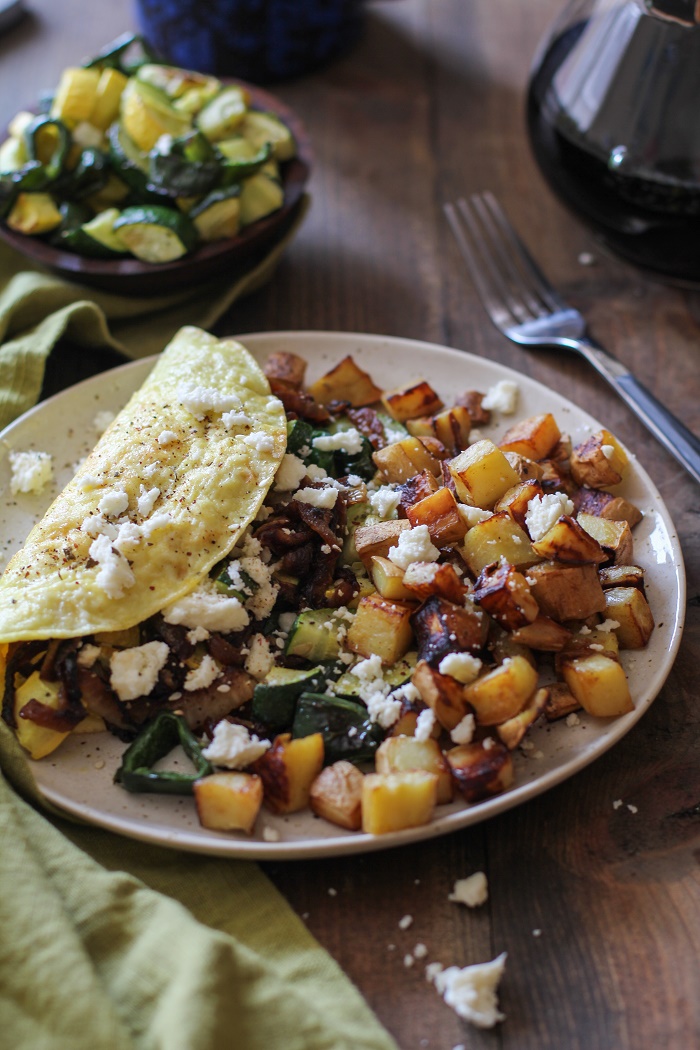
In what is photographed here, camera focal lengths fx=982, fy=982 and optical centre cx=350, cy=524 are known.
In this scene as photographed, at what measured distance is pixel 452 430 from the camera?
2.88m

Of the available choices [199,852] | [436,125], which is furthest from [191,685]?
[436,125]

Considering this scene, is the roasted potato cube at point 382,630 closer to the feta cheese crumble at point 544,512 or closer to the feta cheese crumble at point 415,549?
the feta cheese crumble at point 415,549

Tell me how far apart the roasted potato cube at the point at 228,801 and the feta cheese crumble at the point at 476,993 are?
0.51 m

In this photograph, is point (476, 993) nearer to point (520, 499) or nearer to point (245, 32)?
point (520, 499)

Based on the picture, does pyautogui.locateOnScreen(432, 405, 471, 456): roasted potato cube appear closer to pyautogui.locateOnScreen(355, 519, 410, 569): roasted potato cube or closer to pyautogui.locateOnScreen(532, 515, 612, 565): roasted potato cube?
pyautogui.locateOnScreen(355, 519, 410, 569): roasted potato cube

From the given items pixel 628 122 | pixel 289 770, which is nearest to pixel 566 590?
pixel 289 770

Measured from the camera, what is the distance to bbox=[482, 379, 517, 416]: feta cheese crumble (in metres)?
2.98

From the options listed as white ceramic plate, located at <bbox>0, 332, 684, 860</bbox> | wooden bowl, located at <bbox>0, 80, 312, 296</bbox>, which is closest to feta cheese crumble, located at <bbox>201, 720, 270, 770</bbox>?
white ceramic plate, located at <bbox>0, 332, 684, 860</bbox>

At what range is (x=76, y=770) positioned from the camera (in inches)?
87.7

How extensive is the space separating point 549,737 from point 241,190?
2162 mm

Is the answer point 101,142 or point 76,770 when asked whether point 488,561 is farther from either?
point 101,142

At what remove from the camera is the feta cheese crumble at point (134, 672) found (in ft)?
7.22

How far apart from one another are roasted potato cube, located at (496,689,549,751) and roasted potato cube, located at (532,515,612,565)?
0.35 metres

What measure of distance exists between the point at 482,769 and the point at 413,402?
1.28 meters
